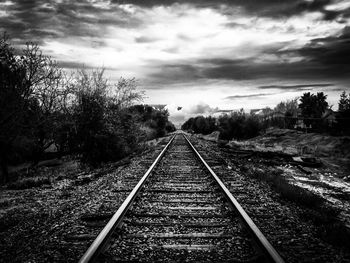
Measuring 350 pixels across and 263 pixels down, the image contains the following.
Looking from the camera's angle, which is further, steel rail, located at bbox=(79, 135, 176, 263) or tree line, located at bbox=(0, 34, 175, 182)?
tree line, located at bbox=(0, 34, 175, 182)

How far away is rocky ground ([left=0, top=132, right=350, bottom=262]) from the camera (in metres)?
3.60

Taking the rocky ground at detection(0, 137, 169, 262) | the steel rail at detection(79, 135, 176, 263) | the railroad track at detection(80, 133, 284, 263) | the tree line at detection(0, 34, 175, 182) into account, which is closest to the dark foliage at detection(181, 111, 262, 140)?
the tree line at detection(0, 34, 175, 182)

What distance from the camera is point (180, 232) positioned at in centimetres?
413

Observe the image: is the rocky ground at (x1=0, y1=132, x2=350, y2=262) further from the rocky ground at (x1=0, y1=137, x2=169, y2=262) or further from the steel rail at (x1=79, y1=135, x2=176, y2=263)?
the steel rail at (x1=79, y1=135, x2=176, y2=263)

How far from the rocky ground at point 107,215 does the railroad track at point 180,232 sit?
306mm

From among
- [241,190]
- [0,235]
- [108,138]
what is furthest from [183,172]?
[108,138]

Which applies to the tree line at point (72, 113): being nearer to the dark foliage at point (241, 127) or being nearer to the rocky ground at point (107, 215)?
the rocky ground at point (107, 215)

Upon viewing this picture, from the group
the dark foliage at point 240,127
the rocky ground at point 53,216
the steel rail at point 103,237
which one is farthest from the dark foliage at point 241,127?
the steel rail at point 103,237

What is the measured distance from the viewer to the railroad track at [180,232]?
3408 mm

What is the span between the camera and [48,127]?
1759 centimetres

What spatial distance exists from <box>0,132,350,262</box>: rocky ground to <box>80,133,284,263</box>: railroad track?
0.31 metres

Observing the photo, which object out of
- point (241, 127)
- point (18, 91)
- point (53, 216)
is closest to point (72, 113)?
point (18, 91)

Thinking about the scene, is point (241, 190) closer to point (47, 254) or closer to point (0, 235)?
point (47, 254)

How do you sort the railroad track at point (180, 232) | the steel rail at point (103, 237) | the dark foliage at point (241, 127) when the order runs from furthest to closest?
the dark foliage at point (241, 127) → the railroad track at point (180, 232) → the steel rail at point (103, 237)
